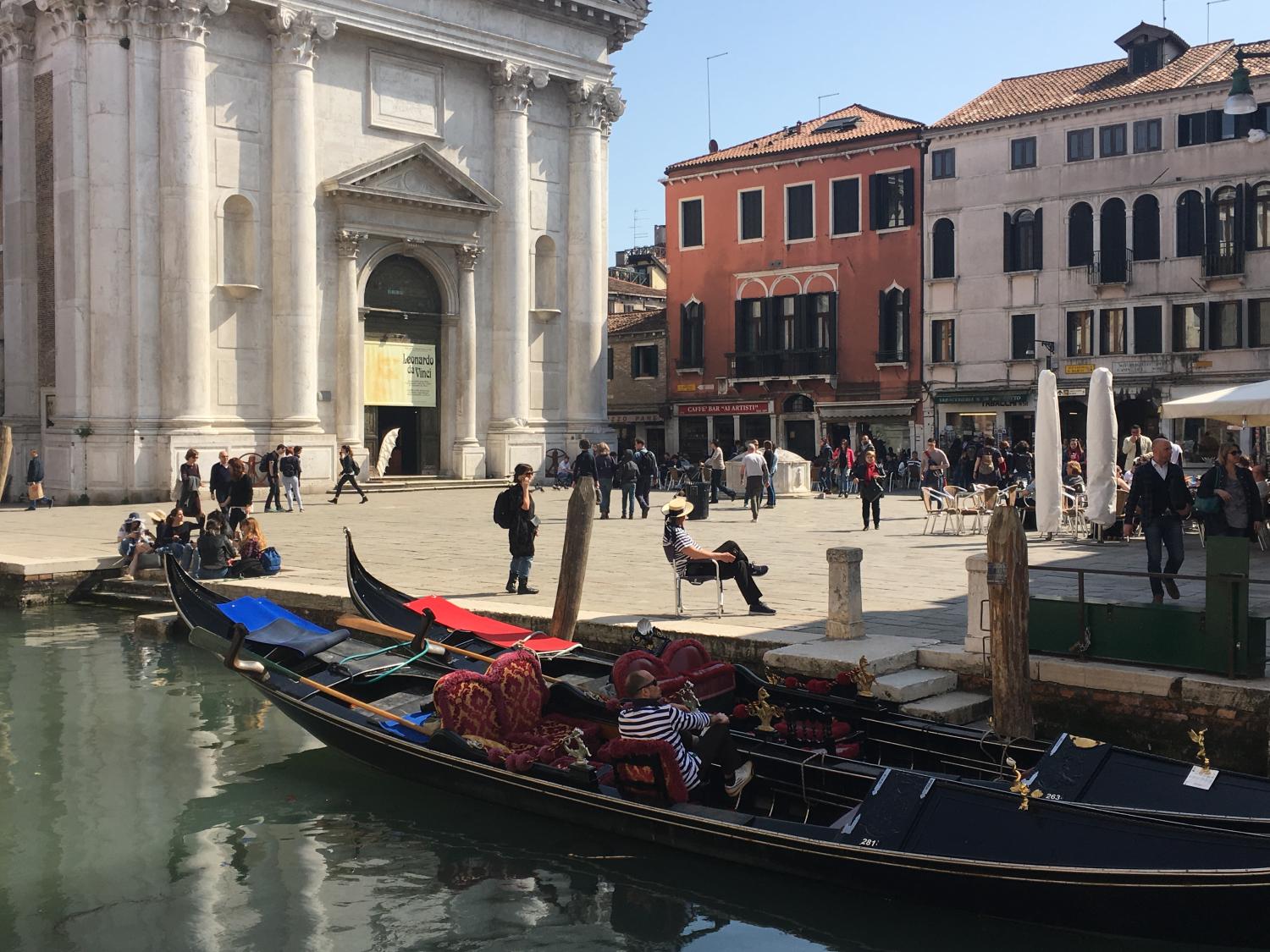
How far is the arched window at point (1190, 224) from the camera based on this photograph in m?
30.8

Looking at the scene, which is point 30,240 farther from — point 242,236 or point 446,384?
point 446,384

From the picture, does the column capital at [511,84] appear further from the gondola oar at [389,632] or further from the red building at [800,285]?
A: the gondola oar at [389,632]

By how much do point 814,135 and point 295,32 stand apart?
1663cm

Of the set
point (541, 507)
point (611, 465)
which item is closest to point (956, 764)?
point (611, 465)

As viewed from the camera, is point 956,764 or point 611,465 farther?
point 611,465

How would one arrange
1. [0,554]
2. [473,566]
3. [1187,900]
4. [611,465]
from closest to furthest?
[1187,900] → [473,566] → [0,554] → [611,465]

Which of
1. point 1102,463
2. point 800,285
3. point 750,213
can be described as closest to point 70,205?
point 1102,463

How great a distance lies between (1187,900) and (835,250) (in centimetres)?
3188

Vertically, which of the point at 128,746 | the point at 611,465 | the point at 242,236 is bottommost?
the point at 128,746

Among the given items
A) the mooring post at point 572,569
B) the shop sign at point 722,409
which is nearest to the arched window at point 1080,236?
the shop sign at point 722,409

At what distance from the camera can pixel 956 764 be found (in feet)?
23.7

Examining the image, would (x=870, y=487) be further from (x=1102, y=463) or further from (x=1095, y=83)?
(x=1095, y=83)

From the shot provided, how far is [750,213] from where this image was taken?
37969 millimetres

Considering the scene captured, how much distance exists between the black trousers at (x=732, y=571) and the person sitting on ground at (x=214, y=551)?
587 centimetres
